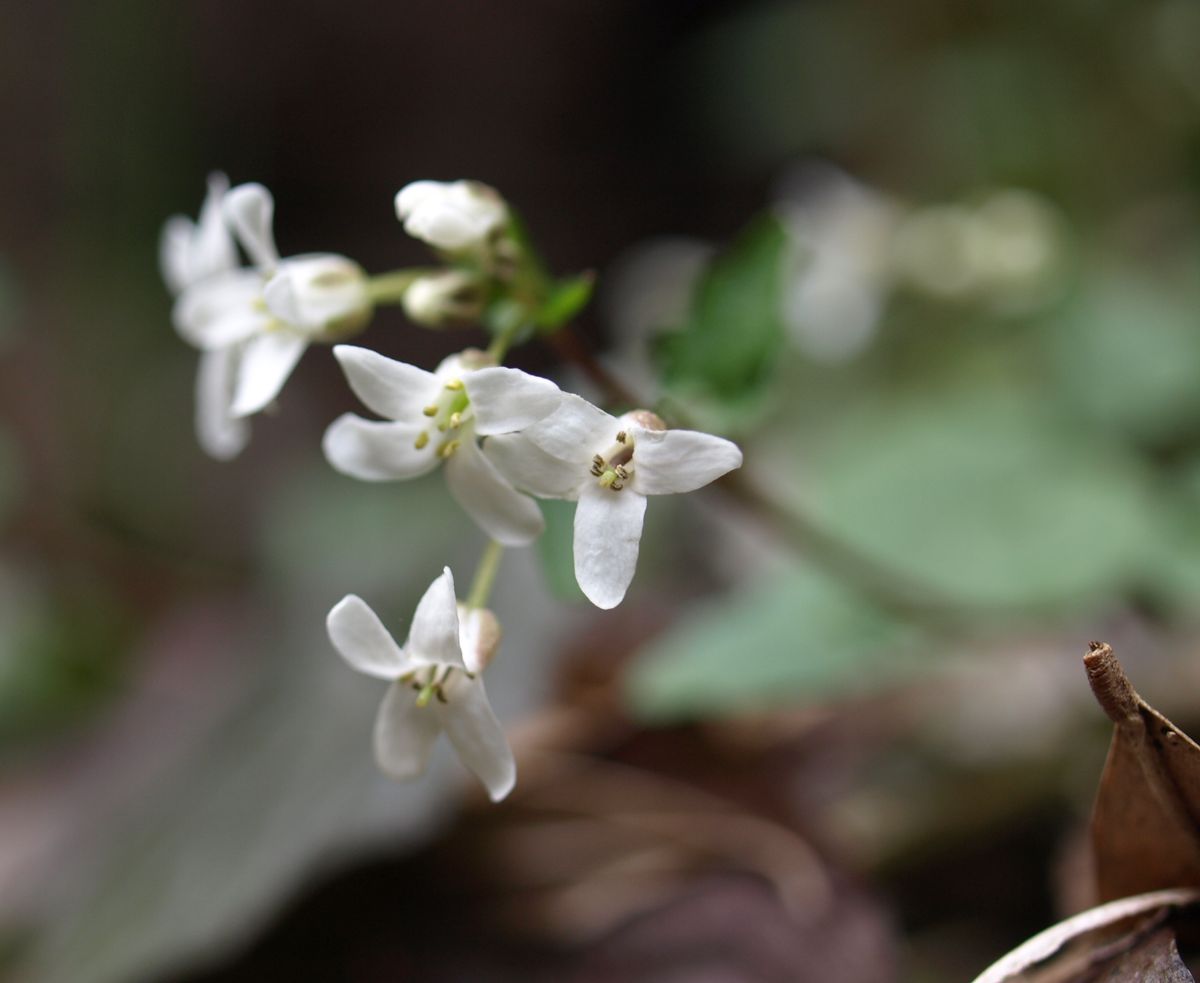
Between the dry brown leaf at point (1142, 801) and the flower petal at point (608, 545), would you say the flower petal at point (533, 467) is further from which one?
the dry brown leaf at point (1142, 801)

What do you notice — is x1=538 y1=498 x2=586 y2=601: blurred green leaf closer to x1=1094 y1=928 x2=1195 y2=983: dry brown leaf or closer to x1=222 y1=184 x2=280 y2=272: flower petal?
x1=222 y1=184 x2=280 y2=272: flower petal

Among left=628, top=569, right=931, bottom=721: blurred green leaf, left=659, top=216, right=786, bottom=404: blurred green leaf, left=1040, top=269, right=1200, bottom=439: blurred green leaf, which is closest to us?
left=659, top=216, right=786, bottom=404: blurred green leaf

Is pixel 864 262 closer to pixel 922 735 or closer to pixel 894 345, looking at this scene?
pixel 894 345

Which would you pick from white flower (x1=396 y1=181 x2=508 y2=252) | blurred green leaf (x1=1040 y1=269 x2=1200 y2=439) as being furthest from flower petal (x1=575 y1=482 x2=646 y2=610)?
blurred green leaf (x1=1040 y1=269 x2=1200 y2=439)

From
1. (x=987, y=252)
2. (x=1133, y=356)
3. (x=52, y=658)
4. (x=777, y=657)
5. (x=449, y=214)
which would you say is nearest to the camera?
(x=449, y=214)

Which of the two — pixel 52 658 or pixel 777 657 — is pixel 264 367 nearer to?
pixel 777 657

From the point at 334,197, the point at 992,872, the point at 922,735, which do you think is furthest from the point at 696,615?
the point at 334,197

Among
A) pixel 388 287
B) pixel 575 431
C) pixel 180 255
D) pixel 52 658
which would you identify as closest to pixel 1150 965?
pixel 575 431
